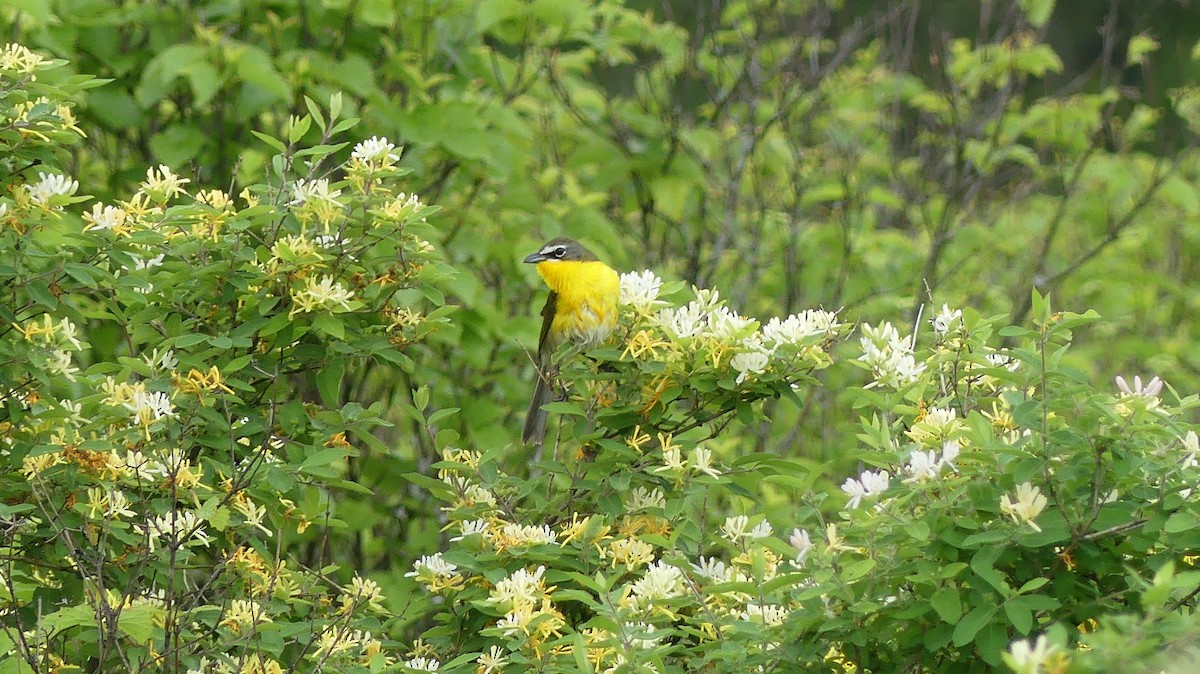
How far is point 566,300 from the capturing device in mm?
4891

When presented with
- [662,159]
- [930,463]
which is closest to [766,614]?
[930,463]

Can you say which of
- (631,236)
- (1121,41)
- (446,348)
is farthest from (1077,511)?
(1121,41)

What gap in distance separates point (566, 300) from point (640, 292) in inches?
54.8

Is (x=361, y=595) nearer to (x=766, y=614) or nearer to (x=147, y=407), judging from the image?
(x=147, y=407)

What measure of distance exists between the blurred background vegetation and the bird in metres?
0.16

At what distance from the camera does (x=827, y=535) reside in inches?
112

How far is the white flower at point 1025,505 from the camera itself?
253 centimetres

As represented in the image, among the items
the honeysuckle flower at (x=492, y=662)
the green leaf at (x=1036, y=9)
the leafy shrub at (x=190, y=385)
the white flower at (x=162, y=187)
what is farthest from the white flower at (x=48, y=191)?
the green leaf at (x=1036, y=9)

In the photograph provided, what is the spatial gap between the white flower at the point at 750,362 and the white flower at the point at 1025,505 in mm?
822

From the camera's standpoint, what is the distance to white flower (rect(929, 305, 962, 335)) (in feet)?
10.5

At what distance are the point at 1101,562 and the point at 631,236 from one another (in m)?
5.31

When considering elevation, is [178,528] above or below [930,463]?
below

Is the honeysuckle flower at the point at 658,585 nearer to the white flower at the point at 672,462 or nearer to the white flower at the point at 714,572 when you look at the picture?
the white flower at the point at 714,572

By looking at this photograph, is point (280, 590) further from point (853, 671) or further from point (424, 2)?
point (424, 2)
